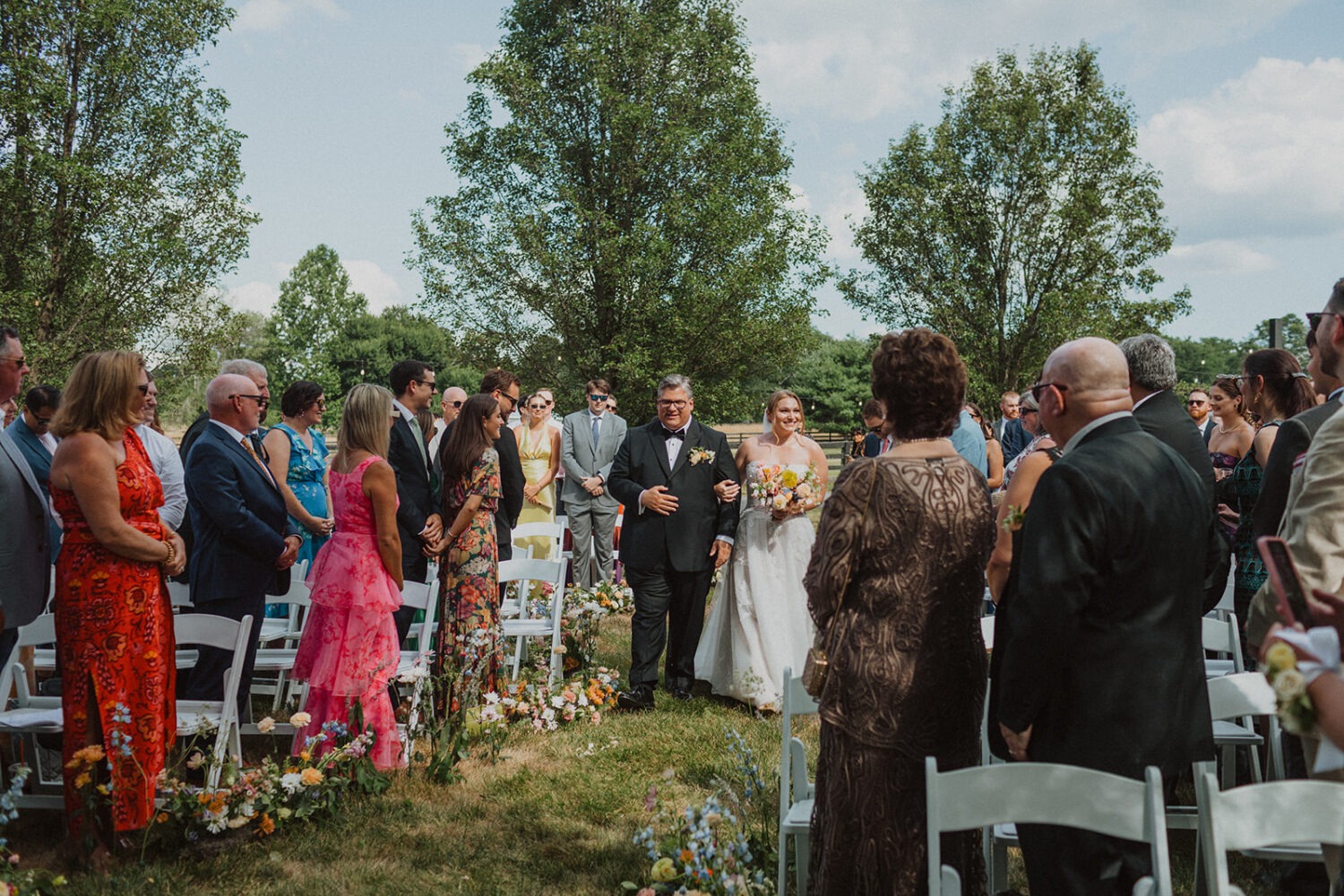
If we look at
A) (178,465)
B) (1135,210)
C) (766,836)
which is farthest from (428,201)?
(766,836)

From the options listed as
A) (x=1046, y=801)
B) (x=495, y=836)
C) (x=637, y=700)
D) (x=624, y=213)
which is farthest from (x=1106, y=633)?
(x=624, y=213)

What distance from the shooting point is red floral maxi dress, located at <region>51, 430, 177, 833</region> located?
401 centimetres

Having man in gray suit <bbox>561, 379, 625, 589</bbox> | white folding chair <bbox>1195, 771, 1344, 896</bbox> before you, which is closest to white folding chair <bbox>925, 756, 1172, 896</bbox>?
white folding chair <bbox>1195, 771, 1344, 896</bbox>

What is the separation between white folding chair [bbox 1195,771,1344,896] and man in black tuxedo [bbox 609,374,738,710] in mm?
4626

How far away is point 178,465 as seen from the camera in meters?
6.50

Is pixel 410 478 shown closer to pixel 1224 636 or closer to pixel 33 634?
pixel 33 634

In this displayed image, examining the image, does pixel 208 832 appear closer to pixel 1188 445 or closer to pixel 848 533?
pixel 848 533

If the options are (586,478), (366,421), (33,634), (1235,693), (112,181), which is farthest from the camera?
(112,181)

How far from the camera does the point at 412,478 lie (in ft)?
22.7

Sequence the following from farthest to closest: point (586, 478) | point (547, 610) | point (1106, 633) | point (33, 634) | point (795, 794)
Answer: point (586, 478), point (547, 610), point (33, 634), point (795, 794), point (1106, 633)

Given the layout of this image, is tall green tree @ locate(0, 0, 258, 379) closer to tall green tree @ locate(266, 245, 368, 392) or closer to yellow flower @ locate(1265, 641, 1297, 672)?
yellow flower @ locate(1265, 641, 1297, 672)

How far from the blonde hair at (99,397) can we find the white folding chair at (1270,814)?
4.01 m

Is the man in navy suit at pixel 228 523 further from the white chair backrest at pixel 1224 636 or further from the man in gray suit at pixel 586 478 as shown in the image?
the man in gray suit at pixel 586 478

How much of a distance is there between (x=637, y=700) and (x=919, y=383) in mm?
4391
